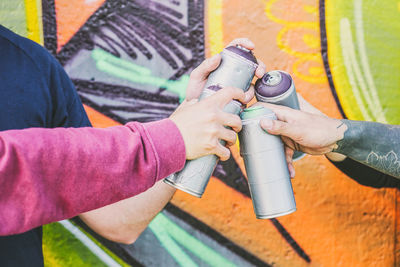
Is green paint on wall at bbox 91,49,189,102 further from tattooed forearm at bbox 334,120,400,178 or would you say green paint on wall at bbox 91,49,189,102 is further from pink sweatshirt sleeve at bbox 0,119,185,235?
pink sweatshirt sleeve at bbox 0,119,185,235

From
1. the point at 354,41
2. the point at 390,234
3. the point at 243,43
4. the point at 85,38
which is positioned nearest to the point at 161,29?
the point at 85,38

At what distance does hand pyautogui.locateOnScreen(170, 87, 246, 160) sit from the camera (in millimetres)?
808

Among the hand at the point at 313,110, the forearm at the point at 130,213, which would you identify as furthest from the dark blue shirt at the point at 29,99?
the hand at the point at 313,110

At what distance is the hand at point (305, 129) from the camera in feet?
3.20

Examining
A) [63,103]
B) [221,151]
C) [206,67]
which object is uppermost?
[206,67]

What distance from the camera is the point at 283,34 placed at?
155cm

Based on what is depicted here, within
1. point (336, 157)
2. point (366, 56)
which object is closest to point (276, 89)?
point (336, 157)

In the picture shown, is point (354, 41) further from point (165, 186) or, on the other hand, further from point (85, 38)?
point (85, 38)

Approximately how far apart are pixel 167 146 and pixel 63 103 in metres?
0.52

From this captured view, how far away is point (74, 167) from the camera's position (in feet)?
2.31

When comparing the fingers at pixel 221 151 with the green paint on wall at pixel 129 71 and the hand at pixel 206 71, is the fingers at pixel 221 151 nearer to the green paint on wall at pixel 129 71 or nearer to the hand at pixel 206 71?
the hand at pixel 206 71

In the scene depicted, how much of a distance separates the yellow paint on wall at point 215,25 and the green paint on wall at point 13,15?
0.77 m

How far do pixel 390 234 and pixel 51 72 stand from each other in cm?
147

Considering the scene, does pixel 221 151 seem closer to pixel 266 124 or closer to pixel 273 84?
pixel 266 124
